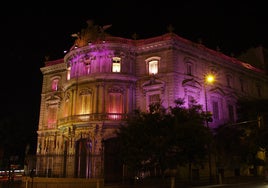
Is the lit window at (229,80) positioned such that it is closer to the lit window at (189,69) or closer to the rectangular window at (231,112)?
the rectangular window at (231,112)

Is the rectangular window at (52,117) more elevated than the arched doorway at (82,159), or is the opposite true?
the rectangular window at (52,117)

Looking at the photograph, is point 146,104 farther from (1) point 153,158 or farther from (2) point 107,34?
(1) point 153,158

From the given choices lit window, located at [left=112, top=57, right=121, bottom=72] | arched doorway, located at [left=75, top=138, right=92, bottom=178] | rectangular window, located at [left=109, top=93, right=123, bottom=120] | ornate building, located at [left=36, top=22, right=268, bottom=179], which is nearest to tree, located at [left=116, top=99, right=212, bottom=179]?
ornate building, located at [left=36, top=22, right=268, bottom=179]

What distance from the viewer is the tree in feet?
73.0

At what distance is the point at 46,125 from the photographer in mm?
41969

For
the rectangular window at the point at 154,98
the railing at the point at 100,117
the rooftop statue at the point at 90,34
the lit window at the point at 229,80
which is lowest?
the railing at the point at 100,117

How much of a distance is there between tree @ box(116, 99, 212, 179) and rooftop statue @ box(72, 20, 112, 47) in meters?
15.3

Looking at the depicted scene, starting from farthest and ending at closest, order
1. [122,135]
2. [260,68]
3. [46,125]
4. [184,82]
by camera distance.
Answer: [260,68] < [46,125] < [184,82] < [122,135]

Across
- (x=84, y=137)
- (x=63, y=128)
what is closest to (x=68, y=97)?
(x=63, y=128)

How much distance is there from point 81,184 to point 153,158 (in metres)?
5.71

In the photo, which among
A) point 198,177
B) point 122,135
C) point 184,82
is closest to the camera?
point 122,135

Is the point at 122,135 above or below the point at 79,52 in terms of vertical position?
below

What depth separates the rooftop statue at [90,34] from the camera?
1430 inches

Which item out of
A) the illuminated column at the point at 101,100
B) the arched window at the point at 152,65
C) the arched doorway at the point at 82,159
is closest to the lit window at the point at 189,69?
the arched window at the point at 152,65
